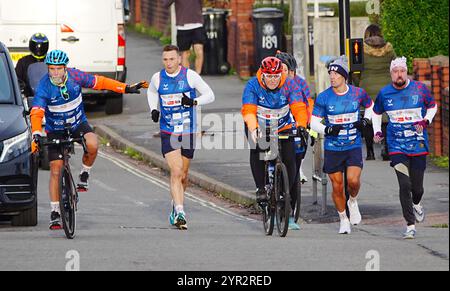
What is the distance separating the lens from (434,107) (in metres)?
14.2

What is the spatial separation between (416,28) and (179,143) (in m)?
6.84

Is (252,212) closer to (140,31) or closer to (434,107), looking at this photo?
(434,107)

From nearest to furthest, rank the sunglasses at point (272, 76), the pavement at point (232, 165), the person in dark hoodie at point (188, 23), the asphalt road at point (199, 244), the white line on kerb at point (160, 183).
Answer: the asphalt road at point (199, 244)
the sunglasses at point (272, 76)
the pavement at point (232, 165)
the white line on kerb at point (160, 183)
the person in dark hoodie at point (188, 23)

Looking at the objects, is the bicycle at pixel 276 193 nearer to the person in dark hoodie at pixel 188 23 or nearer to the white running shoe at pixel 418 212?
the white running shoe at pixel 418 212

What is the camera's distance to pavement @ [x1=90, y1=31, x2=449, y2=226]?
16.3m

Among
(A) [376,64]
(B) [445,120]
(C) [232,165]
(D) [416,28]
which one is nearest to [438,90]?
(B) [445,120]

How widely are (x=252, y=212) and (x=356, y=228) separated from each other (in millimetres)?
2375

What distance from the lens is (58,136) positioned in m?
14.8

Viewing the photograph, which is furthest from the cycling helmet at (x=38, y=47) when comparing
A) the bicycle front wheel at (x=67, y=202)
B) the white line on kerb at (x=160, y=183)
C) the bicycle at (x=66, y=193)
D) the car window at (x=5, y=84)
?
the bicycle front wheel at (x=67, y=202)

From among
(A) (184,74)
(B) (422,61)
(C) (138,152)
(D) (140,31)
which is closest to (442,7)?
(B) (422,61)

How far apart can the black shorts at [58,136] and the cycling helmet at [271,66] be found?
1.97 m

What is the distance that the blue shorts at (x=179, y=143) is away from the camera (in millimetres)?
15180

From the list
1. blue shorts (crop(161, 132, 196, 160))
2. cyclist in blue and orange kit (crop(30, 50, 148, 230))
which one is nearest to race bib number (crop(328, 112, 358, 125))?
blue shorts (crop(161, 132, 196, 160))
